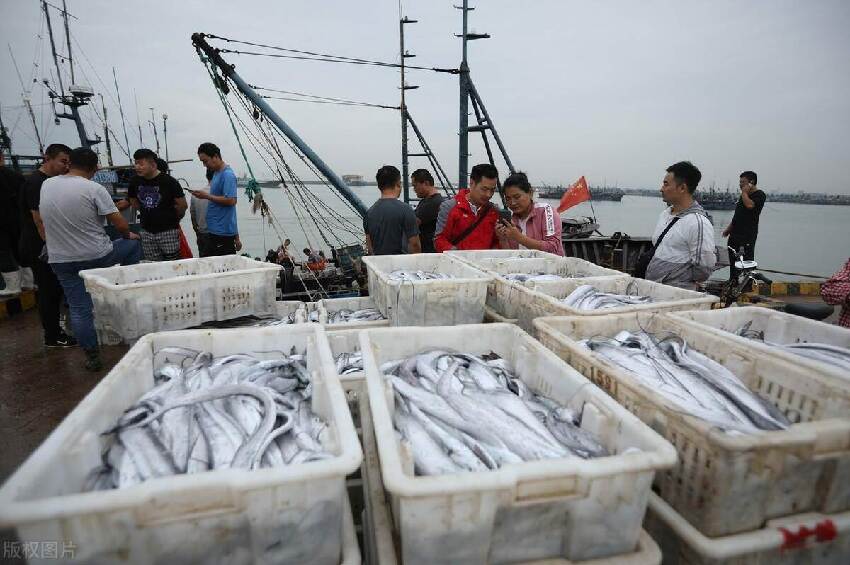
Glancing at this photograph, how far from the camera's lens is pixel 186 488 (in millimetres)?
1149

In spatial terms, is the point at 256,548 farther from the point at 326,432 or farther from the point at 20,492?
the point at 20,492

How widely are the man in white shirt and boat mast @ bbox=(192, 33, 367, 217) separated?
6.23 metres

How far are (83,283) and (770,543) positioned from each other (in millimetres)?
5485

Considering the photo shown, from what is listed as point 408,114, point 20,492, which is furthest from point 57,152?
point 408,114

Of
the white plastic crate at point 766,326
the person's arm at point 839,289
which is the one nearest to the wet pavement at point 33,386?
the white plastic crate at point 766,326

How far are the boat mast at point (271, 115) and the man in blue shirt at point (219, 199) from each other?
3062 millimetres

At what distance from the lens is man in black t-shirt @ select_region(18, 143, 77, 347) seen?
473cm

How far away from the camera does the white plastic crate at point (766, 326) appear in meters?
2.38

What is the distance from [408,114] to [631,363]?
35.4 ft

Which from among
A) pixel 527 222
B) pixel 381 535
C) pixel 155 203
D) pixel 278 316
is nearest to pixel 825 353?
pixel 381 535

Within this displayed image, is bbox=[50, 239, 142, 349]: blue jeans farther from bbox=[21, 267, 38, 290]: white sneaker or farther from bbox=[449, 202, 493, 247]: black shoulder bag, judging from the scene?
bbox=[21, 267, 38, 290]: white sneaker

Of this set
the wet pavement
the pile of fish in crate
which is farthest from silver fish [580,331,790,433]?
the wet pavement

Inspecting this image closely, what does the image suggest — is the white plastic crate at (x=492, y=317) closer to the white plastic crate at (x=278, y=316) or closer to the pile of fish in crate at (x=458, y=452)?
the pile of fish in crate at (x=458, y=452)

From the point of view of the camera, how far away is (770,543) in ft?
4.71
